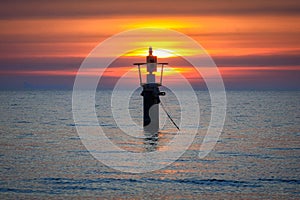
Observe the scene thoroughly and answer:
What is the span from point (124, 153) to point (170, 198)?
14.5m

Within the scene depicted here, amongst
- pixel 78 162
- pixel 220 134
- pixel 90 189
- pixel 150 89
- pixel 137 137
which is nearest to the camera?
pixel 90 189

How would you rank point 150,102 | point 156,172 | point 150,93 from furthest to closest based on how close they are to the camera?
1. point 150,102
2. point 150,93
3. point 156,172

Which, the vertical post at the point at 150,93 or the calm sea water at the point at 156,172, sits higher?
the vertical post at the point at 150,93

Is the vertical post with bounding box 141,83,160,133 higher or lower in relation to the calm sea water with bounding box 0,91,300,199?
higher

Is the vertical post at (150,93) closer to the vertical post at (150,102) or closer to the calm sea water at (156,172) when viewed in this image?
the vertical post at (150,102)

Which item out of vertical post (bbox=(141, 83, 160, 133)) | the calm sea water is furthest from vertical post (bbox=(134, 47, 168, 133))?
the calm sea water

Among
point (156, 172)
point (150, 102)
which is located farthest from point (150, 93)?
point (156, 172)

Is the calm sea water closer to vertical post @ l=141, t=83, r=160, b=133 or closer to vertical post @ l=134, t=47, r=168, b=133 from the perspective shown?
vertical post @ l=141, t=83, r=160, b=133

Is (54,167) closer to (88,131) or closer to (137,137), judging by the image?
(137,137)

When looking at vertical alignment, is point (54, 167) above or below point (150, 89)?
below

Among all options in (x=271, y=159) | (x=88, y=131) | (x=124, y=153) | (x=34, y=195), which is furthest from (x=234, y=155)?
(x=88, y=131)

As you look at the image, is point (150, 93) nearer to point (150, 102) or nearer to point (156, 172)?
point (150, 102)

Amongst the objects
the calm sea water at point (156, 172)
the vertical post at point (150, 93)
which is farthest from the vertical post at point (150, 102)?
the calm sea water at point (156, 172)

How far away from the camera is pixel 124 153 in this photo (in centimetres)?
4284
